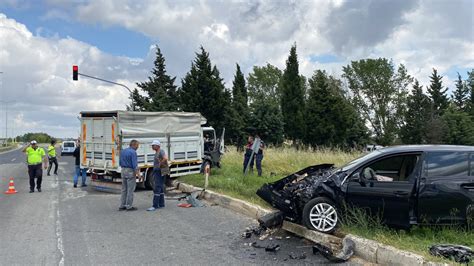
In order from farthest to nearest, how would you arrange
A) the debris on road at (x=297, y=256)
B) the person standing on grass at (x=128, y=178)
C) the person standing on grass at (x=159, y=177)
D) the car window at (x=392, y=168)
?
the person standing on grass at (x=159, y=177), the person standing on grass at (x=128, y=178), the car window at (x=392, y=168), the debris on road at (x=297, y=256)

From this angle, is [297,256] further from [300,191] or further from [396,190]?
[396,190]

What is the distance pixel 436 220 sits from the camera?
6.70 m

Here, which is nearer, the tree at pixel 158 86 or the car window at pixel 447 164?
the car window at pixel 447 164

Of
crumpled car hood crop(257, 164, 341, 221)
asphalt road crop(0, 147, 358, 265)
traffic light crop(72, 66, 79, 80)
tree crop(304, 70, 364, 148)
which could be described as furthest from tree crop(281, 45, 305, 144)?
crumpled car hood crop(257, 164, 341, 221)

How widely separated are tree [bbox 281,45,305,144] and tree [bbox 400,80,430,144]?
17938 millimetres

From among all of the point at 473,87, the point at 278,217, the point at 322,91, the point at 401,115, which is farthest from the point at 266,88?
the point at 278,217

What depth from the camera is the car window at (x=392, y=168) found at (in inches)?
285

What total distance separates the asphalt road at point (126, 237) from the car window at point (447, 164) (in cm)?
230

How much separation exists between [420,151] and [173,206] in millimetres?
6507

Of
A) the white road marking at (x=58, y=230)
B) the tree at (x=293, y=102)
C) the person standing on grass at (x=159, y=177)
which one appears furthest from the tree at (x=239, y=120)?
the person standing on grass at (x=159, y=177)

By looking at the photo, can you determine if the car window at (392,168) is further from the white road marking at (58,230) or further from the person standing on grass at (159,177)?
the person standing on grass at (159,177)

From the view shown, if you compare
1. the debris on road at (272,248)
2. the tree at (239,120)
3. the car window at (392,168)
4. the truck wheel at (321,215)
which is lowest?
the debris on road at (272,248)

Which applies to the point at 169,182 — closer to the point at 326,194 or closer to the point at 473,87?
the point at 326,194

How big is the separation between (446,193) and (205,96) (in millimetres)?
31012
